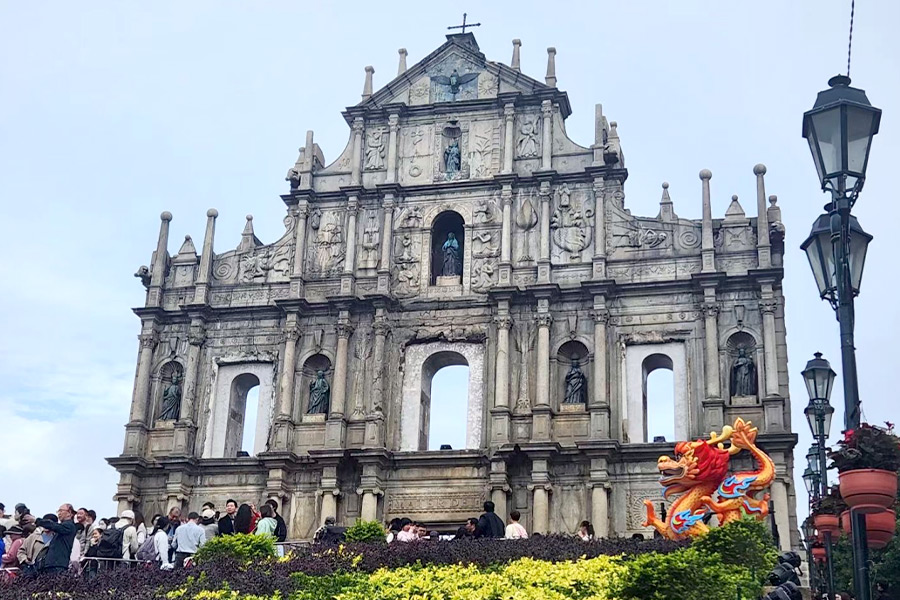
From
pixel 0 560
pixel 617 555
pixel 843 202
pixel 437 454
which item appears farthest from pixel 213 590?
pixel 437 454

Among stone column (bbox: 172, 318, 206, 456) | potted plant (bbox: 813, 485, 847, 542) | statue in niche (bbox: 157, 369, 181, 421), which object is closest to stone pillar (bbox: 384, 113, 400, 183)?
stone column (bbox: 172, 318, 206, 456)

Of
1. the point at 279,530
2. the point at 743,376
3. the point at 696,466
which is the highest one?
the point at 743,376

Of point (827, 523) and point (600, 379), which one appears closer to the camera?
point (827, 523)

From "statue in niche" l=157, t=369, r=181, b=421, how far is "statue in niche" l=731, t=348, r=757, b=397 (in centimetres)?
1573

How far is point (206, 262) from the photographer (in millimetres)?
34875

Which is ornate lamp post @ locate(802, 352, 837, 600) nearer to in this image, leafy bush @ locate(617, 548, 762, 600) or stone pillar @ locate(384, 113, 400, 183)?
leafy bush @ locate(617, 548, 762, 600)

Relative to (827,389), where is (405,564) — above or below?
below

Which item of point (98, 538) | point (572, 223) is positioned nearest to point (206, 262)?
point (572, 223)

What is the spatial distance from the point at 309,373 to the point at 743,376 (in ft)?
40.2

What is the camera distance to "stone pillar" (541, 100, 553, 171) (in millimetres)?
33656

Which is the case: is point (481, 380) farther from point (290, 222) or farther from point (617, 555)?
point (617, 555)

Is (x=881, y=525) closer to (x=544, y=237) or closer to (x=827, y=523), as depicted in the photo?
(x=827, y=523)

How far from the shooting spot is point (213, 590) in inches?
600

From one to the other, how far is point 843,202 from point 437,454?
21.2 m
